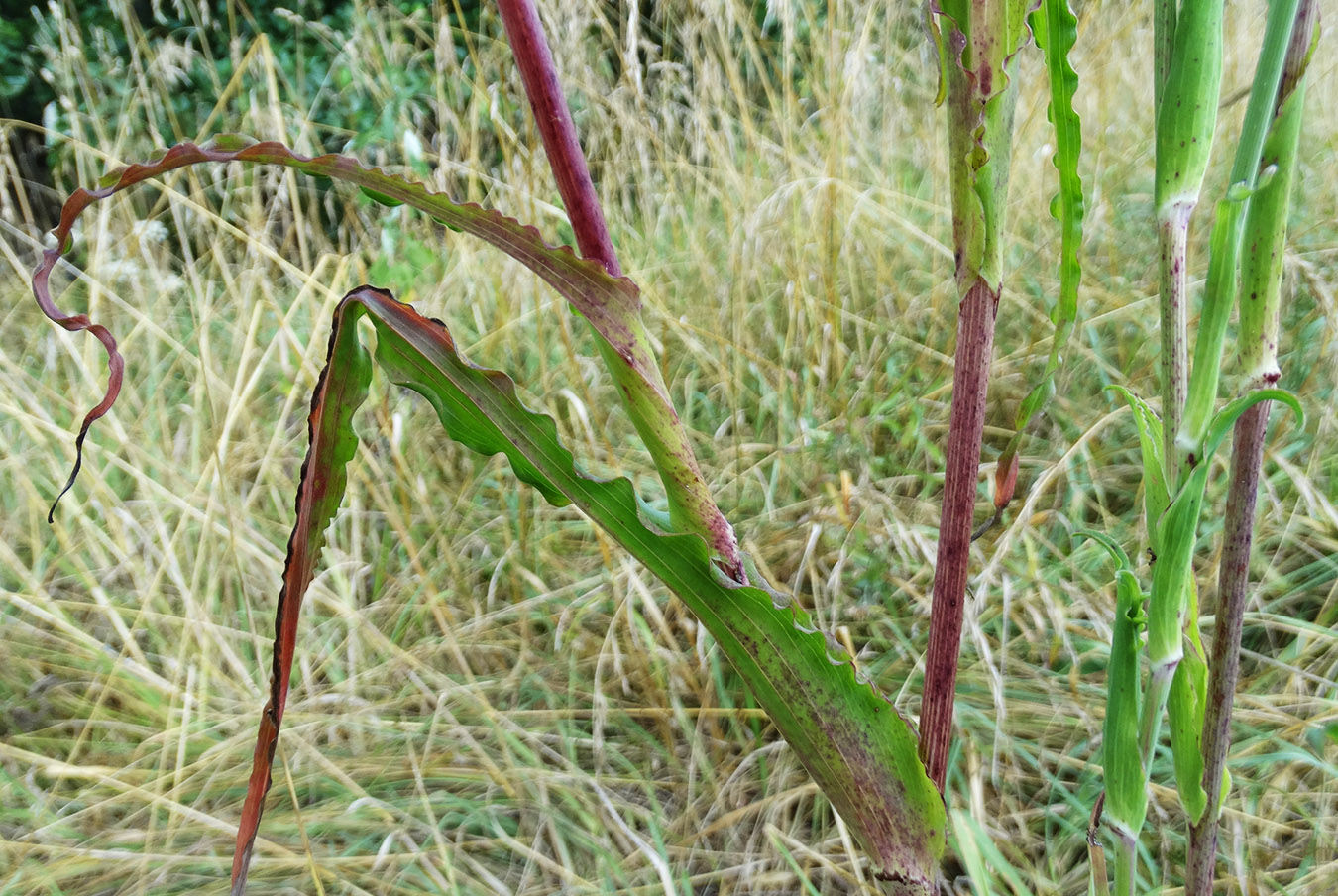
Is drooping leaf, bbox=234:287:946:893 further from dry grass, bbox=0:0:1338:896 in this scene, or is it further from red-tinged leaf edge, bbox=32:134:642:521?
dry grass, bbox=0:0:1338:896

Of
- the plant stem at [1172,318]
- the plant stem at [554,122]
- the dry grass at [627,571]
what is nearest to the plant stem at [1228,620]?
the plant stem at [1172,318]

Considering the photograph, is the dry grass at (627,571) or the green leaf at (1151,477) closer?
the green leaf at (1151,477)

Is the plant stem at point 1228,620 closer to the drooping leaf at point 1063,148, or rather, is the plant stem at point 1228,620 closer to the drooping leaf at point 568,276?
the drooping leaf at point 1063,148

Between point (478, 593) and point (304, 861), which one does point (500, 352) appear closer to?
point (478, 593)

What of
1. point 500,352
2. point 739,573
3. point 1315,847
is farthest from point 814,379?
point 739,573

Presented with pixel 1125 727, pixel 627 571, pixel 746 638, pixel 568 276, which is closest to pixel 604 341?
pixel 568 276

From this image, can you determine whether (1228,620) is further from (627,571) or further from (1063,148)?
(627,571)
